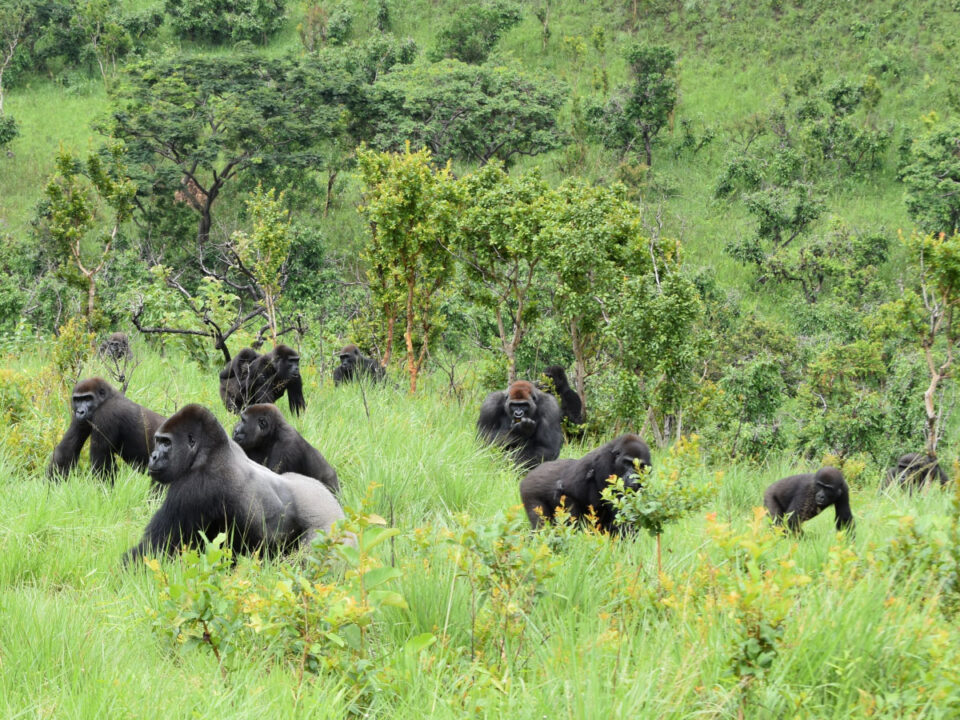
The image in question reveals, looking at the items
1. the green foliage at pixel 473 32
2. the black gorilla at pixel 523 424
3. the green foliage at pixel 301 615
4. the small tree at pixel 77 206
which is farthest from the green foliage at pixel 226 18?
the green foliage at pixel 301 615

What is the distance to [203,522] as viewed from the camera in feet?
17.3

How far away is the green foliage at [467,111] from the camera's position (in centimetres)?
3416

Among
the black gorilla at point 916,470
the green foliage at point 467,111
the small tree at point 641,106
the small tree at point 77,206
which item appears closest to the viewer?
the black gorilla at point 916,470

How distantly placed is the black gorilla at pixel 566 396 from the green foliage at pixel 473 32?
3676cm

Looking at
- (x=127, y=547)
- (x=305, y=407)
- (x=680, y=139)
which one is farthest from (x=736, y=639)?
(x=680, y=139)

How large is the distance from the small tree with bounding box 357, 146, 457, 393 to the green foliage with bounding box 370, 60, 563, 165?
21.3 meters

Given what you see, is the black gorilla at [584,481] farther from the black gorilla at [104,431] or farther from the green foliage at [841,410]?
the green foliage at [841,410]

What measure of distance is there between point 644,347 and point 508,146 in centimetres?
2728

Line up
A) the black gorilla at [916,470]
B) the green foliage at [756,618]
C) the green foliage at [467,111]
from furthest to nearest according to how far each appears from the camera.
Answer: the green foliage at [467,111], the black gorilla at [916,470], the green foliage at [756,618]

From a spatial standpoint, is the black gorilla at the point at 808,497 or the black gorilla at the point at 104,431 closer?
the black gorilla at the point at 104,431

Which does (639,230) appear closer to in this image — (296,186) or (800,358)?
(800,358)

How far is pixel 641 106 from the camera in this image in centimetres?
3859

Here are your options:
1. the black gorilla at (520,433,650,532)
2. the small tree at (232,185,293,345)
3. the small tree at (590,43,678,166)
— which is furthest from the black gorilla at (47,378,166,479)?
the small tree at (590,43,678,166)

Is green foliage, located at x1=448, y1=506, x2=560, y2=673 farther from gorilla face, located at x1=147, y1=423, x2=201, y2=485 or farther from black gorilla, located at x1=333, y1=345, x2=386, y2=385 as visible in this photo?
black gorilla, located at x1=333, y1=345, x2=386, y2=385
